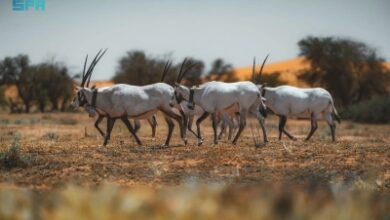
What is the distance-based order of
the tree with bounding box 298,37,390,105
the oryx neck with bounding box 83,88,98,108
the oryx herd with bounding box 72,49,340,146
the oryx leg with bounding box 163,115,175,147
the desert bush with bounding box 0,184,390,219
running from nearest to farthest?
the desert bush with bounding box 0,184,390,219 < the oryx leg with bounding box 163,115,175,147 < the oryx herd with bounding box 72,49,340,146 < the oryx neck with bounding box 83,88,98,108 < the tree with bounding box 298,37,390,105

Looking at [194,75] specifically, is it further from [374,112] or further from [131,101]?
→ [131,101]

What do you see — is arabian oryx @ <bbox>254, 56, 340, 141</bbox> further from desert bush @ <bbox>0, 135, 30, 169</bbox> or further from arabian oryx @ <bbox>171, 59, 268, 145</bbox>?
desert bush @ <bbox>0, 135, 30, 169</bbox>

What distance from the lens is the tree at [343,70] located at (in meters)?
46.2

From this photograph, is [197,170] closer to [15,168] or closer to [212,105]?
[15,168]

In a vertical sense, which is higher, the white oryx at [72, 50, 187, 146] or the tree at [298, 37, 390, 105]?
the tree at [298, 37, 390, 105]

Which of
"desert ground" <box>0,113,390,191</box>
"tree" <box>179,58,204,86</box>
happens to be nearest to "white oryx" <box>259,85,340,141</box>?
"desert ground" <box>0,113,390,191</box>

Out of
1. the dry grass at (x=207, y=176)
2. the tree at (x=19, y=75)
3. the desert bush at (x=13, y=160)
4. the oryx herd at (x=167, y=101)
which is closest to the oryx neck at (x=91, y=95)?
the oryx herd at (x=167, y=101)

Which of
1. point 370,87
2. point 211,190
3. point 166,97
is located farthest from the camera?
point 370,87

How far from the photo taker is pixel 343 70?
46.4 meters

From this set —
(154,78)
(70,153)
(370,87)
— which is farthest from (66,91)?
(70,153)

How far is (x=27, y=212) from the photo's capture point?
348cm

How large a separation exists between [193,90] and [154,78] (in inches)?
1421

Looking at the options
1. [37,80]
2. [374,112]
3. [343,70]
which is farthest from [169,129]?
[37,80]

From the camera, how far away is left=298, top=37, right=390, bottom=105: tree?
46.2 meters
